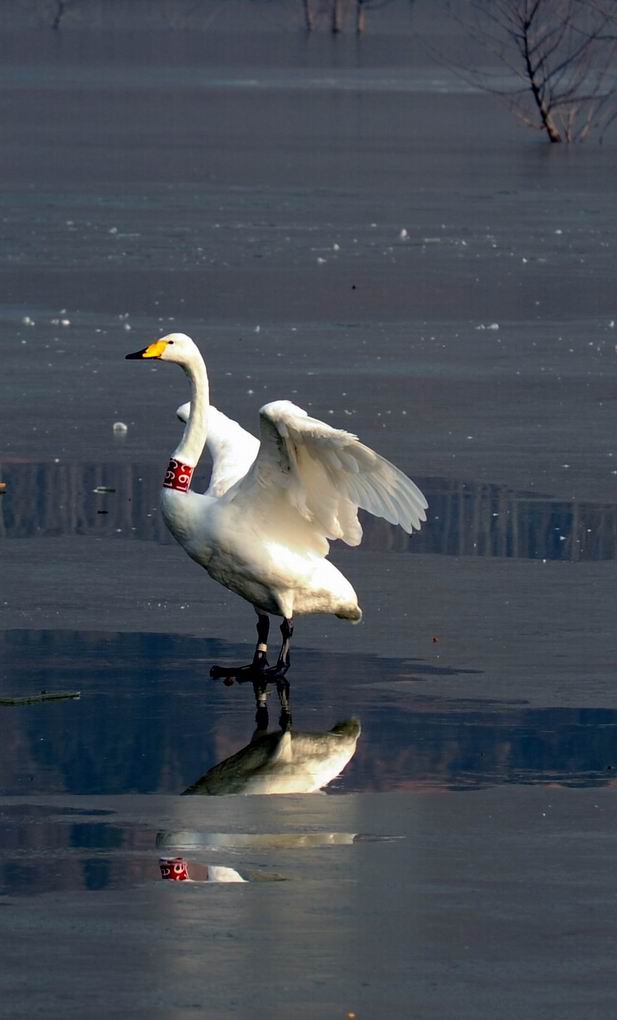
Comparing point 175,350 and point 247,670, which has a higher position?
point 175,350

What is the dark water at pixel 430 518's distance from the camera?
10383 mm

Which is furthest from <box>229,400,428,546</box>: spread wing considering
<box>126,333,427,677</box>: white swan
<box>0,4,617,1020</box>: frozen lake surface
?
<box>0,4,617,1020</box>: frozen lake surface

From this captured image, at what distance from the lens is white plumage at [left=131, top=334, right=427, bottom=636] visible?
832 centimetres

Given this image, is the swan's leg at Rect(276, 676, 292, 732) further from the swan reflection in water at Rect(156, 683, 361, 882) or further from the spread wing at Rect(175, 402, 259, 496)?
the spread wing at Rect(175, 402, 259, 496)

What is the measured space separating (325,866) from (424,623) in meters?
2.91

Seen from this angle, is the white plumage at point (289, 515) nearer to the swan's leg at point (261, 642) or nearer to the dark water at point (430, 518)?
the swan's leg at point (261, 642)

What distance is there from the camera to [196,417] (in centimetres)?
888

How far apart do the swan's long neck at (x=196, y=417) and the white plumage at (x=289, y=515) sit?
169mm

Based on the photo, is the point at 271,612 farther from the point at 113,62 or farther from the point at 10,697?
the point at 113,62

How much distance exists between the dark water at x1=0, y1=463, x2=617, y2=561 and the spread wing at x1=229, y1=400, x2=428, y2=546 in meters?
1.78

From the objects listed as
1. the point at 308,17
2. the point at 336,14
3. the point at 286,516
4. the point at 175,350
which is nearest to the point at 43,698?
the point at 286,516

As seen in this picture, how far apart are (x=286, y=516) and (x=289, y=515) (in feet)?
0.03

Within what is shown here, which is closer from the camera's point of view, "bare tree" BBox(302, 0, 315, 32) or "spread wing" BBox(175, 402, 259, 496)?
"spread wing" BBox(175, 402, 259, 496)

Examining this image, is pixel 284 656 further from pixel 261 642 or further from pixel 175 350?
pixel 175 350
